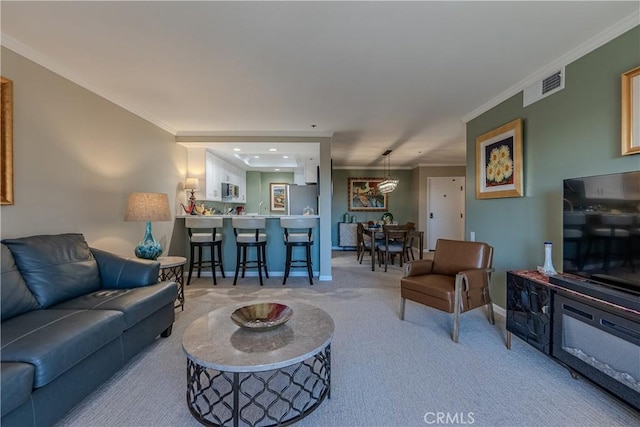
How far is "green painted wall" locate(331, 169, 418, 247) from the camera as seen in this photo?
802 cm

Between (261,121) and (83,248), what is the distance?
8.12 ft

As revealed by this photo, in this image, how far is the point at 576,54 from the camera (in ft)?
7.04

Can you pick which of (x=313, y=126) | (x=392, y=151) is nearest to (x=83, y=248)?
(x=313, y=126)

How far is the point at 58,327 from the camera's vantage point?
1.55m

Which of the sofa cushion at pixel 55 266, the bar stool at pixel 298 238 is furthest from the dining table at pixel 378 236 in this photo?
the sofa cushion at pixel 55 266

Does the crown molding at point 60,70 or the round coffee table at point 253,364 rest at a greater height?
the crown molding at point 60,70

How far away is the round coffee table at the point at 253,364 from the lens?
1.34 meters

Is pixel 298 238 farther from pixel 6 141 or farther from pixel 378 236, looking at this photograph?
pixel 6 141

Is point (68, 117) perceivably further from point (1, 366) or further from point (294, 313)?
point (294, 313)

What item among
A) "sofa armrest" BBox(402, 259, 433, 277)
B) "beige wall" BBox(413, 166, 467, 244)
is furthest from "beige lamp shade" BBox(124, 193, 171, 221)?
"beige wall" BBox(413, 166, 467, 244)

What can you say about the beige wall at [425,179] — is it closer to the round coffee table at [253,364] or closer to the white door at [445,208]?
the white door at [445,208]

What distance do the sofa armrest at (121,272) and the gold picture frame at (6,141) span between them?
72cm

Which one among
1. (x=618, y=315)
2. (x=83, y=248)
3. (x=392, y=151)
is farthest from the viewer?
(x=392, y=151)

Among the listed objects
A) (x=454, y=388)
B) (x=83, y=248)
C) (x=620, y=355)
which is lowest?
(x=454, y=388)
